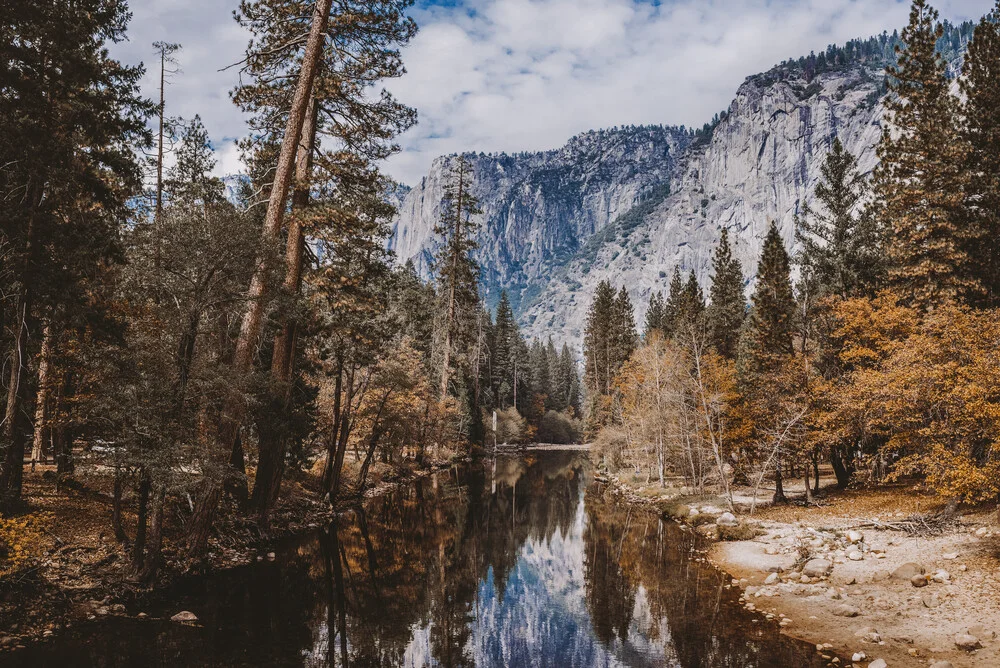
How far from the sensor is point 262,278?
12688 mm

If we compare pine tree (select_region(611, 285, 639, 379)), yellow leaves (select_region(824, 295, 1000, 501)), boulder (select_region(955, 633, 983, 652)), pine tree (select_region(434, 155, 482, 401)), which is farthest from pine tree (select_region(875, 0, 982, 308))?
pine tree (select_region(611, 285, 639, 379))

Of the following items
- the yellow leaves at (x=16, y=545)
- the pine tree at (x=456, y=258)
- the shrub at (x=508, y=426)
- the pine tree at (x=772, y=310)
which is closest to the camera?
the yellow leaves at (x=16, y=545)

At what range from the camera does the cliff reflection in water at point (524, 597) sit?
1047 centimetres

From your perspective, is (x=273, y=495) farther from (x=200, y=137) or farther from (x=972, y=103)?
(x=972, y=103)

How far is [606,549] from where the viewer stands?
66.7 ft

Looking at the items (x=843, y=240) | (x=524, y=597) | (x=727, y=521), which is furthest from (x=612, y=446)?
(x=524, y=597)

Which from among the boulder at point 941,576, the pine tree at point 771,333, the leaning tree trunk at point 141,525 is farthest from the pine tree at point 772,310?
the leaning tree trunk at point 141,525

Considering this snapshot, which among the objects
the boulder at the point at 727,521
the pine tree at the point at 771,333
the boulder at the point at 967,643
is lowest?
the boulder at the point at 727,521

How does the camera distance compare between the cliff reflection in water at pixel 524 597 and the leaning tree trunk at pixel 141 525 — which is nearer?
the cliff reflection in water at pixel 524 597

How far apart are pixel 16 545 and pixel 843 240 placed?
109 ft

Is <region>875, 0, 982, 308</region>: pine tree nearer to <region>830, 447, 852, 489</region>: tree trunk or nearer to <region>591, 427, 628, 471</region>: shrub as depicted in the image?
<region>830, 447, 852, 489</region>: tree trunk

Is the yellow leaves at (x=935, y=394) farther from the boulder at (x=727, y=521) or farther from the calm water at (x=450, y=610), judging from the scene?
the calm water at (x=450, y=610)

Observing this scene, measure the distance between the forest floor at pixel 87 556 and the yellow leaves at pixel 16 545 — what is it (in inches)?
7.9

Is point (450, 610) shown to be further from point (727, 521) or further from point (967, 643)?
point (727, 521)
